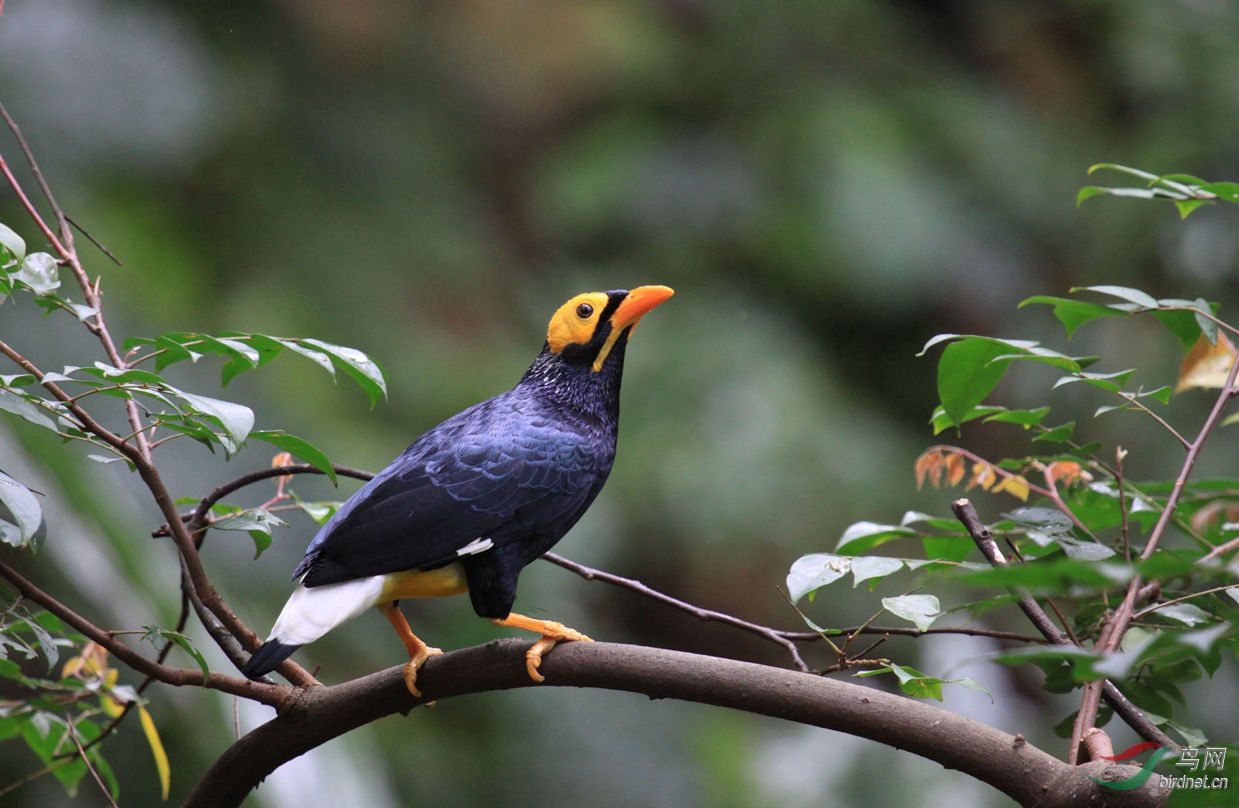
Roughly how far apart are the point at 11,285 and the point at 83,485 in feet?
6.49

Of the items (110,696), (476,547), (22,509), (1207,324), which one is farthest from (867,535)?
(110,696)

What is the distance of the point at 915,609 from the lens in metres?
1.69

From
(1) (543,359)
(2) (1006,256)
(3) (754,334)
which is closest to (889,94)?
(2) (1006,256)

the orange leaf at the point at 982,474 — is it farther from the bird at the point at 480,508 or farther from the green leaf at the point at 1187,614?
the bird at the point at 480,508

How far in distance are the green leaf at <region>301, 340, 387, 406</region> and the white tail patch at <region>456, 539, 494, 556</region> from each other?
0.43 metres

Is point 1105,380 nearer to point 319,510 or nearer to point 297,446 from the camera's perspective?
point 297,446

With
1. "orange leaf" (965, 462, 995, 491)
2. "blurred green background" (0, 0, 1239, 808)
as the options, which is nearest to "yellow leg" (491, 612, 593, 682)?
"orange leaf" (965, 462, 995, 491)

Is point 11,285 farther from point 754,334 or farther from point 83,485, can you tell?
point 754,334

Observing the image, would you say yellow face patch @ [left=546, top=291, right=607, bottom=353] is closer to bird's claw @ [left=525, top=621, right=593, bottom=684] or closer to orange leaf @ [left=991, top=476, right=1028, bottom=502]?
bird's claw @ [left=525, top=621, right=593, bottom=684]

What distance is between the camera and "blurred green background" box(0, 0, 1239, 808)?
5406mm

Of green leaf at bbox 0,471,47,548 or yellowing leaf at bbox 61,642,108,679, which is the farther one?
yellowing leaf at bbox 61,642,108,679

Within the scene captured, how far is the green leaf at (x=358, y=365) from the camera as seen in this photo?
1.79 m

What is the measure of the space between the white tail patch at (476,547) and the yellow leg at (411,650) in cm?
18

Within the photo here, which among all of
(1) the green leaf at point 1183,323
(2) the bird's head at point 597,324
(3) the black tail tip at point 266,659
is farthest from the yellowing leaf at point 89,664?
(1) the green leaf at point 1183,323
